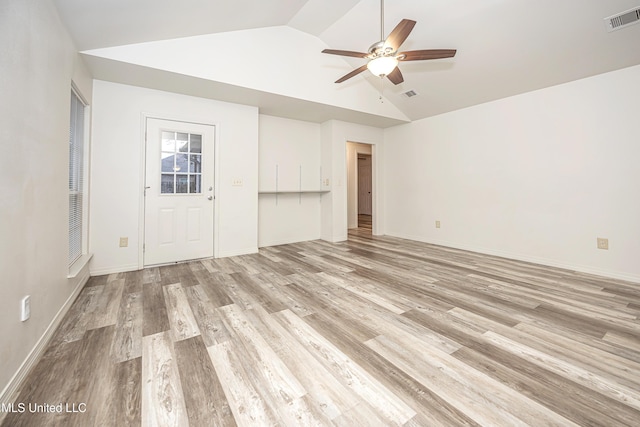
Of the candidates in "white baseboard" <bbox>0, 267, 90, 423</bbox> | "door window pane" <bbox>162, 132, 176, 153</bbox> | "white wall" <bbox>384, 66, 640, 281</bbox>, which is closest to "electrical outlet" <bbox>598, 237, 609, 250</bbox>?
"white wall" <bbox>384, 66, 640, 281</bbox>

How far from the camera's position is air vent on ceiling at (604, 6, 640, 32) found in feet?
7.81

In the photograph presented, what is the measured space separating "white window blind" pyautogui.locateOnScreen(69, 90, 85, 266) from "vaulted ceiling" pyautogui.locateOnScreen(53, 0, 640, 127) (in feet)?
1.86

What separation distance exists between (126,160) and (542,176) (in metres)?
5.66

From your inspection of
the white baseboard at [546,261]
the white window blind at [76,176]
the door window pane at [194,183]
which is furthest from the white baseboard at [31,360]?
the white baseboard at [546,261]

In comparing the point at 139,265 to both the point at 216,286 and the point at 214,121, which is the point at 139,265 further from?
the point at 214,121

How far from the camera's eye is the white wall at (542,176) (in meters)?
2.97

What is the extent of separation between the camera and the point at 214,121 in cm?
383

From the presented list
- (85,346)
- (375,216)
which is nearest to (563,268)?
(375,216)

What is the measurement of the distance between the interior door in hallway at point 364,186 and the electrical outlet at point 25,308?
903 centimetres

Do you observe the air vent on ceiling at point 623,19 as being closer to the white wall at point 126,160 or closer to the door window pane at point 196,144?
the white wall at point 126,160

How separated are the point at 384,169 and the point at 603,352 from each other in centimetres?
470

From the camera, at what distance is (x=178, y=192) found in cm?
362

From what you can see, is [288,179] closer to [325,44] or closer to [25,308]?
[325,44]

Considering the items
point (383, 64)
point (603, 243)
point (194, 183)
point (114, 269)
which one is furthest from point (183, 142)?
point (603, 243)
